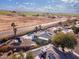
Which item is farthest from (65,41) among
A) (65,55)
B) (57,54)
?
(57,54)

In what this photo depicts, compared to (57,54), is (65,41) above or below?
above

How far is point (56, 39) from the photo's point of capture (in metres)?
44.7

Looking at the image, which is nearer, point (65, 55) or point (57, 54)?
point (57, 54)

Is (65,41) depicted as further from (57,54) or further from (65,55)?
(57,54)

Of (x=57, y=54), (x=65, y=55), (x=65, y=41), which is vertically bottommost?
(x=65, y=55)

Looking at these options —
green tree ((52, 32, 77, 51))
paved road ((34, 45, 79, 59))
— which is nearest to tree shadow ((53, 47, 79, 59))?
paved road ((34, 45, 79, 59))

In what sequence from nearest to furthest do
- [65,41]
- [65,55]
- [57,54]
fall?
[57,54]
[65,55]
[65,41]

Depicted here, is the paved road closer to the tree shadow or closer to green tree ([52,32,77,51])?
the tree shadow

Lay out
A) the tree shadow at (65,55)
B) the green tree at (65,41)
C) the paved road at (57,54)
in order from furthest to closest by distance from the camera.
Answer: the green tree at (65,41) < the tree shadow at (65,55) < the paved road at (57,54)

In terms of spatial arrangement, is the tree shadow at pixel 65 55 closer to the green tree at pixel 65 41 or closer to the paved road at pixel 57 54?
the paved road at pixel 57 54

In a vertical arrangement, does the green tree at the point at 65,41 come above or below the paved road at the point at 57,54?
above

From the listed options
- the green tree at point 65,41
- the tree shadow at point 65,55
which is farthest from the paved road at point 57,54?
the green tree at point 65,41

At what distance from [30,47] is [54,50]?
581 centimetres

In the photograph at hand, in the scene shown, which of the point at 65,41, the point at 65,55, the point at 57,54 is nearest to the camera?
the point at 57,54
